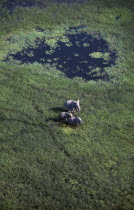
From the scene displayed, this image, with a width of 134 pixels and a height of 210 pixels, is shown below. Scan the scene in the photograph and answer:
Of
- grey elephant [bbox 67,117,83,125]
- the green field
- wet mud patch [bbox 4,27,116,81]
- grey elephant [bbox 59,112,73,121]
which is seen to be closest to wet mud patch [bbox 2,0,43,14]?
the green field

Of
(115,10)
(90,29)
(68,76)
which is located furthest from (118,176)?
(115,10)

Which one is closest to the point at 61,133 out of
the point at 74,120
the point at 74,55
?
the point at 74,120

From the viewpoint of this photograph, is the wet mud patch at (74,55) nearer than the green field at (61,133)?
No

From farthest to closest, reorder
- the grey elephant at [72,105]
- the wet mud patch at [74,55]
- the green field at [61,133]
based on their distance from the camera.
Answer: the wet mud patch at [74,55] → the grey elephant at [72,105] → the green field at [61,133]

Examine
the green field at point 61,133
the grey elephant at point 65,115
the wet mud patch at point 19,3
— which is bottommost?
the green field at point 61,133

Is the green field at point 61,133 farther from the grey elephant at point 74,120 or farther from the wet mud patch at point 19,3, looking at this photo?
the wet mud patch at point 19,3

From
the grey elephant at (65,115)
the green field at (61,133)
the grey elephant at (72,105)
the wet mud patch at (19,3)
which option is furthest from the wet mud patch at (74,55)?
the wet mud patch at (19,3)
